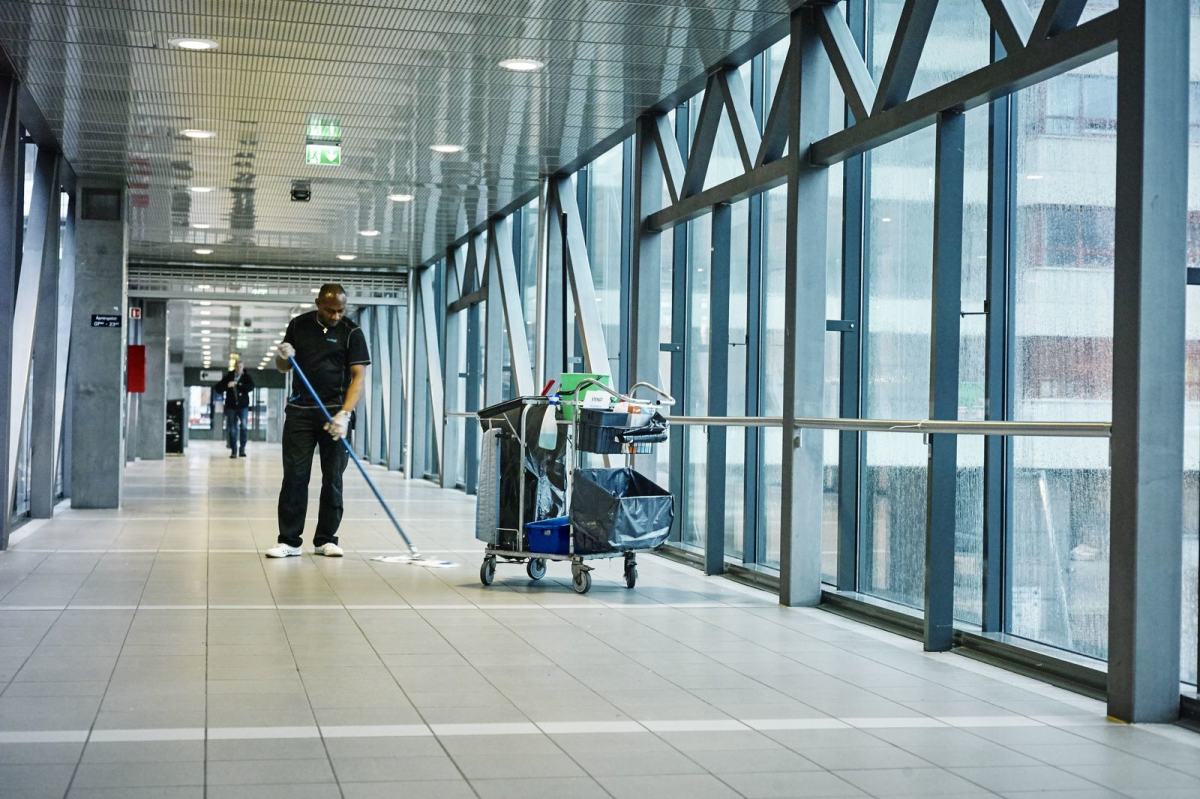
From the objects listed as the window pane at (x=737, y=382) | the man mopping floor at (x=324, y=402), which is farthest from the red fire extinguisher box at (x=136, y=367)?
the window pane at (x=737, y=382)

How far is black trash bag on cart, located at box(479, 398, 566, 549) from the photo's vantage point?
7672mm

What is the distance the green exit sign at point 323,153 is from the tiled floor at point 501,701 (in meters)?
4.50

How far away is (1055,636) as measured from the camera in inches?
222

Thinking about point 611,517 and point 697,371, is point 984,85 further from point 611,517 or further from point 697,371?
point 697,371

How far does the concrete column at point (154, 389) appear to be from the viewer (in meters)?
26.4

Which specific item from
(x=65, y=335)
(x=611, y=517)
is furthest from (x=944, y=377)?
(x=65, y=335)

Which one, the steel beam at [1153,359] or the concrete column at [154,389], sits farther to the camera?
the concrete column at [154,389]

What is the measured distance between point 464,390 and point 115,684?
14322 millimetres

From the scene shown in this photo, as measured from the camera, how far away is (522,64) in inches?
344

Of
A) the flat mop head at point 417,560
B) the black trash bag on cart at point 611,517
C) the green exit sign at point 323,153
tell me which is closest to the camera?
the black trash bag on cart at point 611,517

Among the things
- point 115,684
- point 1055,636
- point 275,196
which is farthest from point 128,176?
point 1055,636

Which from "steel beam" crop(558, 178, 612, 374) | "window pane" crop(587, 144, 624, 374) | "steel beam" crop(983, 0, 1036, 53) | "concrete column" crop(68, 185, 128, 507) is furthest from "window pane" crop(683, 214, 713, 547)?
"concrete column" crop(68, 185, 128, 507)

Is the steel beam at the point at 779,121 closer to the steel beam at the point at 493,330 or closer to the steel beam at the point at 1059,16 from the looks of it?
the steel beam at the point at 1059,16

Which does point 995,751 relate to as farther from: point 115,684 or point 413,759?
point 115,684
